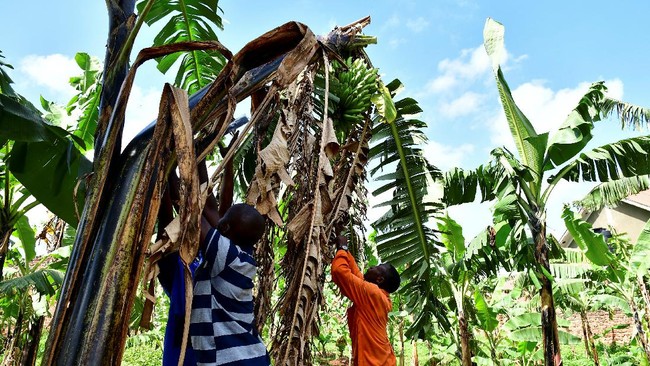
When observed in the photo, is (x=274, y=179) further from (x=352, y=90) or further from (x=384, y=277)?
(x=384, y=277)

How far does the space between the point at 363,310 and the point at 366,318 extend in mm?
85

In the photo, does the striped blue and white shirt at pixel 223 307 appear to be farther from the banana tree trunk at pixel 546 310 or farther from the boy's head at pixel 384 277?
the banana tree trunk at pixel 546 310

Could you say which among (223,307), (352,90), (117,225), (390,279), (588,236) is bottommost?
→ (223,307)

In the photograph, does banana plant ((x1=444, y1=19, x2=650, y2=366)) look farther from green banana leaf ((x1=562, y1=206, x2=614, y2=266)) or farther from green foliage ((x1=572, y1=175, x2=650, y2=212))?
green foliage ((x1=572, y1=175, x2=650, y2=212))

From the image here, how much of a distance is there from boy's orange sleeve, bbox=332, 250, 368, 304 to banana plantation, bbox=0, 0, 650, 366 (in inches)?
4.5

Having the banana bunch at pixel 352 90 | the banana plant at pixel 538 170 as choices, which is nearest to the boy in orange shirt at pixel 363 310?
the banana bunch at pixel 352 90

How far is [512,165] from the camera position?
5215 millimetres

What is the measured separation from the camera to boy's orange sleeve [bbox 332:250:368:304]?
9.69 ft

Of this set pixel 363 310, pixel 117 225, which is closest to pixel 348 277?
pixel 363 310

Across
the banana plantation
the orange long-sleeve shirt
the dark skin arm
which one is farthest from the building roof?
the dark skin arm

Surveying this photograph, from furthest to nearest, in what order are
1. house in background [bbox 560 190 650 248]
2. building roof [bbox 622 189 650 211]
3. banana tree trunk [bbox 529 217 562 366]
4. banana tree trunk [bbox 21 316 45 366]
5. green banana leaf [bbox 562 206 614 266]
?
house in background [bbox 560 190 650 248] → building roof [bbox 622 189 650 211] → green banana leaf [bbox 562 206 614 266] → banana tree trunk [bbox 21 316 45 366] → banana tree trunk [bbox 529 217 562 366]

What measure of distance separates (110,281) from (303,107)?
1449 mm

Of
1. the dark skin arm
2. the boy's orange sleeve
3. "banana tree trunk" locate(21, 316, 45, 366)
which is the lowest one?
"banana tree trunk" locate(21, 316, 45, 366)

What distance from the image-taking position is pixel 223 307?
1.72m
